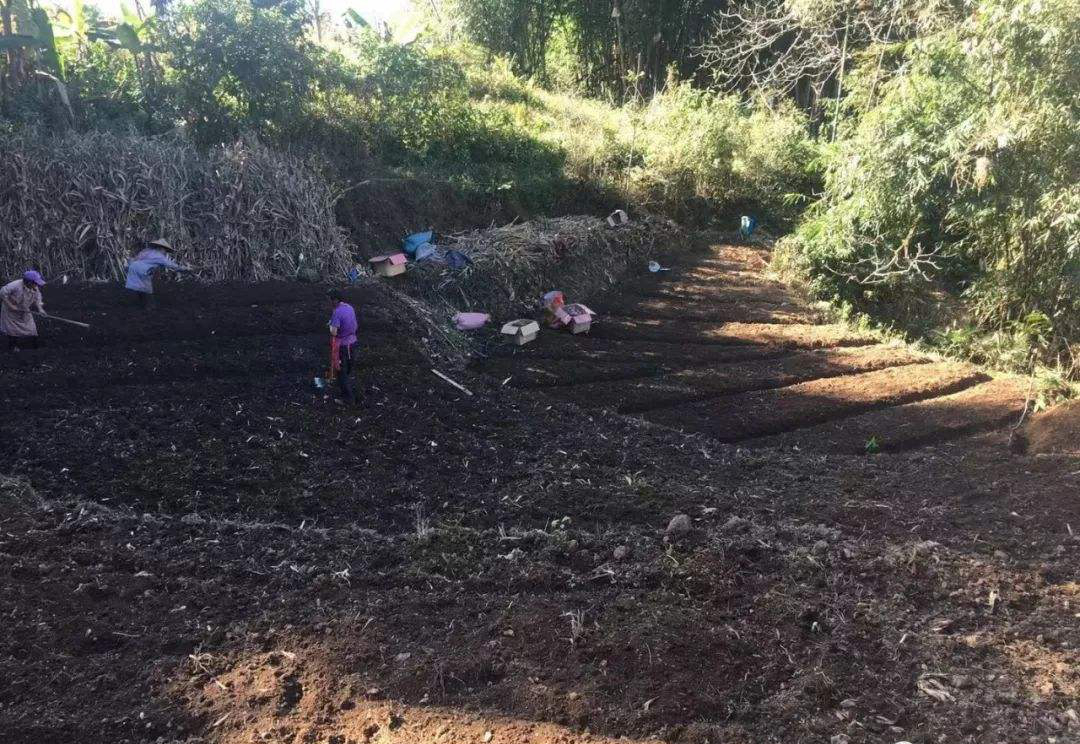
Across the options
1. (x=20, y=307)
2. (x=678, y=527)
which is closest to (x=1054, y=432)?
(x=678, y=527)

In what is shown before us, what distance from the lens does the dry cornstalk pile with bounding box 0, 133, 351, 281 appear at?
8.60m

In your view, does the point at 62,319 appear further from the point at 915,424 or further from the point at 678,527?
the point at 915,424

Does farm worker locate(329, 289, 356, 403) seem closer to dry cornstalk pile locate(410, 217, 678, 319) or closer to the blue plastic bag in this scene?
dry cornstalk pile locate(410, 217, 678, 319)

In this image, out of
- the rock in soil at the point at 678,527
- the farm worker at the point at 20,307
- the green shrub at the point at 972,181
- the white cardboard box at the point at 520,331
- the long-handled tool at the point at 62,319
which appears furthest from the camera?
the white cardboard box at the point at 520,331

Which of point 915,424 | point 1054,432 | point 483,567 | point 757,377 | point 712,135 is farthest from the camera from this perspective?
point 712,135

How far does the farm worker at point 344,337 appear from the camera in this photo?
639cm

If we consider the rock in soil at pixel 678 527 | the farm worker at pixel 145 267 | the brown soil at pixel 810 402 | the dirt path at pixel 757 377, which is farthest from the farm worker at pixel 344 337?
the rock in soil at pixel 678 527

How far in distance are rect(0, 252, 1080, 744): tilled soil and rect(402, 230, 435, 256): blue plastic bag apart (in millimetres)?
3360

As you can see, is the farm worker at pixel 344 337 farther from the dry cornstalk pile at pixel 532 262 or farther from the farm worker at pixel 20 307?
the dry cornstalk pile at pixel 532 262

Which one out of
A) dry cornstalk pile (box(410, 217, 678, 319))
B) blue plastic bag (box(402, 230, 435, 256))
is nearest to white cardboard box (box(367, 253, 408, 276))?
dry cornstalk pile (box(410, 217, 678, 319))

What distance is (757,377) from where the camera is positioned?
8477 mm

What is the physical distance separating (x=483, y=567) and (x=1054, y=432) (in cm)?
574

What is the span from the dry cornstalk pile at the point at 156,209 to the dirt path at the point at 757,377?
329 cm

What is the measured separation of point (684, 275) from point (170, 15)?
8852 millimetres
